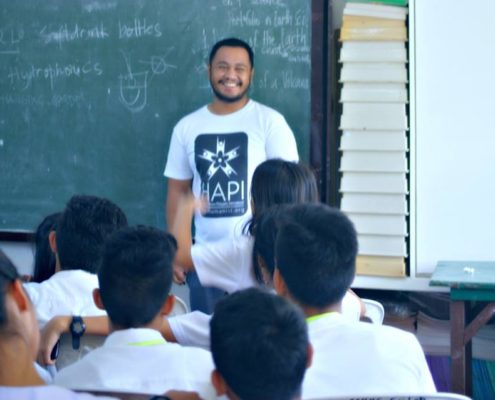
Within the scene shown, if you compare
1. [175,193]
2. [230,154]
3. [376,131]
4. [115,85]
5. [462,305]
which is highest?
[115,85]

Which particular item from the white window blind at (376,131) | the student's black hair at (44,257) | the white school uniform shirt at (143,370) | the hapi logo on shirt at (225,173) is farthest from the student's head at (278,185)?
the white window blind at (376,131)

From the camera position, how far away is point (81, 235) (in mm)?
2494

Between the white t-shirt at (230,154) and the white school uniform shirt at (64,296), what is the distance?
142cm

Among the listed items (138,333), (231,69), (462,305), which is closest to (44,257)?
(138,333)

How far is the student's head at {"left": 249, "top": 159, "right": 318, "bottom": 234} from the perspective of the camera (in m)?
2.58

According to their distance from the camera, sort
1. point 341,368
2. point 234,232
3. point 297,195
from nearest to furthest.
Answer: point 341,368 → point 297,195 → point 234,232

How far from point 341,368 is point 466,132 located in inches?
89.8

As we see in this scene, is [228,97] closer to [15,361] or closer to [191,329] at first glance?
[191,329]

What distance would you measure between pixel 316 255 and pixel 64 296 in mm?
775

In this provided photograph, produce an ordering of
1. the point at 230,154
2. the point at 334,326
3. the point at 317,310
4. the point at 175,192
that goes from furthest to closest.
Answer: the point at 175,192 < the point at 230,154 < the point at 317,310 < the point at 334,326

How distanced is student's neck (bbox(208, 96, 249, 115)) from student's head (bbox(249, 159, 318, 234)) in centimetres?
121

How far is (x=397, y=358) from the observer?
5.55ft

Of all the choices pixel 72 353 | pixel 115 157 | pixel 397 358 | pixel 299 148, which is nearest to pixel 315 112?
pixel 299 148

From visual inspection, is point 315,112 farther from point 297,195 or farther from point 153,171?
point 297,195
